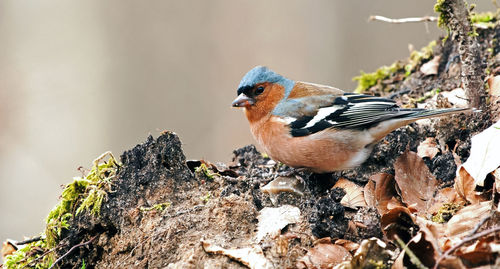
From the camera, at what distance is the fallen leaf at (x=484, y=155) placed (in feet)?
11.0

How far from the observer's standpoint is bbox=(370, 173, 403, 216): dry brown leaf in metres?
3.68

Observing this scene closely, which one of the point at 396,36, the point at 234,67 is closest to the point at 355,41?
the point at 396,36

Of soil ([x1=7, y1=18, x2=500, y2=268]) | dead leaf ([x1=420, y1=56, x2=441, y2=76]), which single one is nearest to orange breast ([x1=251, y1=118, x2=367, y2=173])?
soil ([x1=7, y1=18, x2=500, y2=268])

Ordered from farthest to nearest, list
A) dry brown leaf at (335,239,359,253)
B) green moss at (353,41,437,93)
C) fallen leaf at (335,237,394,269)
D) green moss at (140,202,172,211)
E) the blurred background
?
the blurred background
green moss at (353,41,437,93)
green moss at (140,202,172,211)
dry brown leaf at (335,239,359,253)
fallen leaf at (335,237,394,269)

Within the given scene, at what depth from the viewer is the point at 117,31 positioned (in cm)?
1074

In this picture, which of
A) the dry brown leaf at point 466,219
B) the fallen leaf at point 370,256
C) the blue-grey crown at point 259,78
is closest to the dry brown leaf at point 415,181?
the dry brown leaf at point 466,219

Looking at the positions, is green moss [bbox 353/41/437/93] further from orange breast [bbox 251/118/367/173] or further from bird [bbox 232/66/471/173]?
orange breast [bbox 251/118/367/173]

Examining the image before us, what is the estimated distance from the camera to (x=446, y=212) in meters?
3.25

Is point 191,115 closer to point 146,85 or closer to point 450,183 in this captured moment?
point 146,85

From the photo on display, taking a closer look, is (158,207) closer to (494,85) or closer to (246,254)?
(246,254)

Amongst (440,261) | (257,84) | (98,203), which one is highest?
(257,84)

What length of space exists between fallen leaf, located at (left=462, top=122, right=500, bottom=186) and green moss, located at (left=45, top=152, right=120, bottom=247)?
8.09ft

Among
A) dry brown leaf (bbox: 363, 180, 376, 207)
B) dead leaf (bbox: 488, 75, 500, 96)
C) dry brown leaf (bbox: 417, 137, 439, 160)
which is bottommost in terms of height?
dry brown leaf (bbox: 363, 180, 376, 207)

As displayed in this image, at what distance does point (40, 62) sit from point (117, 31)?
164cm
